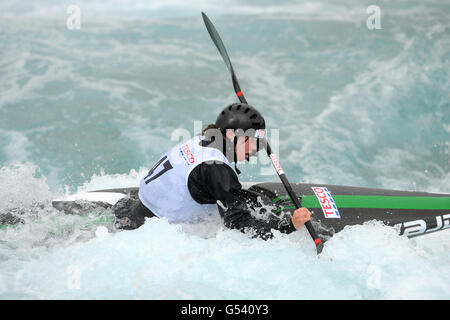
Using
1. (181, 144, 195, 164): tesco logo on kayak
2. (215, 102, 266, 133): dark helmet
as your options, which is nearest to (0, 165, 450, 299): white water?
(181, 144, 195, 164): tesco logo on kayak

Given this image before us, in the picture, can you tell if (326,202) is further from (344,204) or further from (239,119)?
(239,119)

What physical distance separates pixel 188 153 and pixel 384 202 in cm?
177

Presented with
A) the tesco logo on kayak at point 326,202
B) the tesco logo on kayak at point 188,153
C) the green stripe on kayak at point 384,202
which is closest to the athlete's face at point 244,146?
the tesco logo on kayak at point 188,153

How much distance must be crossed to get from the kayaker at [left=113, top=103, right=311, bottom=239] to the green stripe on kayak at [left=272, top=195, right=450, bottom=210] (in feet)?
2.21

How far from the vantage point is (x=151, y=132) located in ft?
24.3

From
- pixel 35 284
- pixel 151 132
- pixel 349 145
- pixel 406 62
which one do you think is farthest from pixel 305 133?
pixel 35 284

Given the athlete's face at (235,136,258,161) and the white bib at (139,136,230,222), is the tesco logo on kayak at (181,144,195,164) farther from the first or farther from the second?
the athlete's face at (235,136,258,161)

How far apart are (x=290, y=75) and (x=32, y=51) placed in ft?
16.3

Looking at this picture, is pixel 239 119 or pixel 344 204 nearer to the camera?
pixel 239 119

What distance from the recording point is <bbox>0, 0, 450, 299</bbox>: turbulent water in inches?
110

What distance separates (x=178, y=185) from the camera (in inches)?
112

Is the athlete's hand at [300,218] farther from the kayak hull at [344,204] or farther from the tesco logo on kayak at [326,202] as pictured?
the tesco logo on kayak at [326,202]

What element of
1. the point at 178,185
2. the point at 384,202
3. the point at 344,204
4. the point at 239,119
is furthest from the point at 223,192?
the point at 384,202

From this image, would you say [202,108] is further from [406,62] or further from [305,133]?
[406,62]
